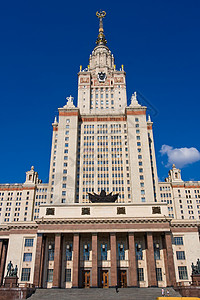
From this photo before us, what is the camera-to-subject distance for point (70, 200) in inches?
3469

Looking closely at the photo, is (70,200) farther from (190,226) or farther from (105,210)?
(190,226)

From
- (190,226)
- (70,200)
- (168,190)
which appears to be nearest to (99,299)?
(190,226)

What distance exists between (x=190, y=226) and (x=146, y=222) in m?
10.2

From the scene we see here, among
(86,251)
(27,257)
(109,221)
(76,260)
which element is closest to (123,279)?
(86,251)

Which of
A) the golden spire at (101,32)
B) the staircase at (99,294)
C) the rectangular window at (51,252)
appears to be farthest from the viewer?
the golden spire at (101,32)

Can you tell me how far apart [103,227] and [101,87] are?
258ft

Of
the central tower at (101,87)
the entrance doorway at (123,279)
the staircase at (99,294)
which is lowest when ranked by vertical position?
the staircase at (99,294)

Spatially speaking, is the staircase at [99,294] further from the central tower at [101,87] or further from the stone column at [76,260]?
the central tower at [101,87]

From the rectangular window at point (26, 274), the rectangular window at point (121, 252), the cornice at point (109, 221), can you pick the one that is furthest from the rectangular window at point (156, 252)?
the rectangular window at point (26, 274)

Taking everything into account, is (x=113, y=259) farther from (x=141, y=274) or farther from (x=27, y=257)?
(x=27, y=257)

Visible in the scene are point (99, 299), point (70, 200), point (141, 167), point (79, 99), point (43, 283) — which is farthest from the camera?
point (79, 99)

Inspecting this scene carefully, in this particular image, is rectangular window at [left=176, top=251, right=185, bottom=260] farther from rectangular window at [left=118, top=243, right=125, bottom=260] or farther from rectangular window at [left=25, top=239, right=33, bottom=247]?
rectangular window at [left=25, top=239, right=33, bottom=247]

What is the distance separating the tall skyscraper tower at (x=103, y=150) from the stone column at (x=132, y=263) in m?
35.4

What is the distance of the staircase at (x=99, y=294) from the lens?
140ft
